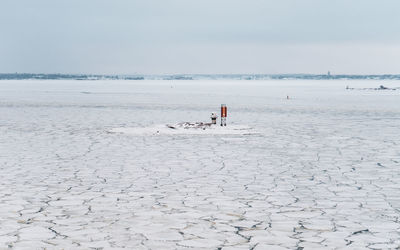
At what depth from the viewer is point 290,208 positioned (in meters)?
6.01

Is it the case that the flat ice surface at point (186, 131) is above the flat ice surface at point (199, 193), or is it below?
below

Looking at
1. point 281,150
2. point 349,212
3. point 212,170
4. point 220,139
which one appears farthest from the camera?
point 220,139

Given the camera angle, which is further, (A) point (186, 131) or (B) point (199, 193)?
(A) point (186, 131)

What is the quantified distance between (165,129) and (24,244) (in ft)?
35.5

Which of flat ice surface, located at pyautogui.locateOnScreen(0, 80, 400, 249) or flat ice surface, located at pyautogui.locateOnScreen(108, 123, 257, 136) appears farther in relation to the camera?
flat ice surface, located at pyautogui.locateOnScreen(108, 123, 257, 136)

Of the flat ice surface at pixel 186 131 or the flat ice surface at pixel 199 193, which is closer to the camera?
the flat ice surface at pixel 199 193

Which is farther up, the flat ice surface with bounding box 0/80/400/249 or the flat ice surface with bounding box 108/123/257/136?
the flat ice surface with bounding box 0/80/400/249

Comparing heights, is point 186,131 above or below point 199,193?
below

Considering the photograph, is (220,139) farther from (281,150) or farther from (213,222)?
(213,222)

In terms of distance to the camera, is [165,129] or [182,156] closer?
[182,156]

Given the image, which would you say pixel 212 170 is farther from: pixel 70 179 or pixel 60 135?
pixel 60 135

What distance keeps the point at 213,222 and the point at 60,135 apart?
9507 mm

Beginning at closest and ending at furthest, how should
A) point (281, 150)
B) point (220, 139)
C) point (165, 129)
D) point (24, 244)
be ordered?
1. point (24, 244)
2. point (281, 150)
3. point (220, 139)
4. point (165, 129)

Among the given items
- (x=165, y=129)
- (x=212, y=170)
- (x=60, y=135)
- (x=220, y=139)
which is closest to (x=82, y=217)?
(x=212, y=170)
